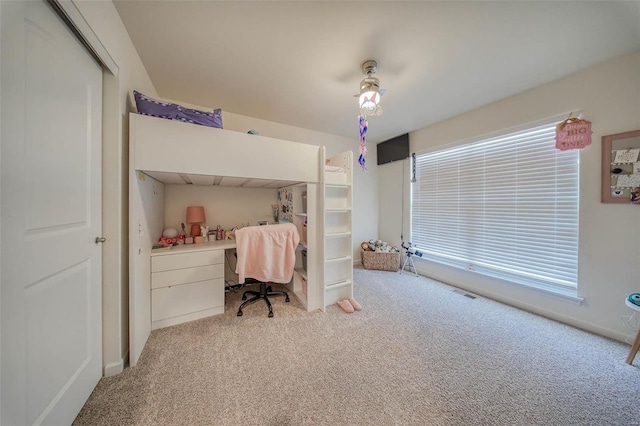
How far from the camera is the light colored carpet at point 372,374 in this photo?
1144mm

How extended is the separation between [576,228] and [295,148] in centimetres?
302

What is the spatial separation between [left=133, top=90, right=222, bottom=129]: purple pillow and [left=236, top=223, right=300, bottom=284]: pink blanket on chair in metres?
1.05

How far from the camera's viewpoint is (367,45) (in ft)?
5.33

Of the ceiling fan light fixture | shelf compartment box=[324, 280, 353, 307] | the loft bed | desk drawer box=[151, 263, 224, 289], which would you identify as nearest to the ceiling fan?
the ceiling fan light fixture

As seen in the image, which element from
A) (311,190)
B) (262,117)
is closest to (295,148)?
(311,190)

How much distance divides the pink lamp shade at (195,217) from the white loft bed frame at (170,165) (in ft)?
1.02

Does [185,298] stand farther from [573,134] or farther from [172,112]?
[573,134]

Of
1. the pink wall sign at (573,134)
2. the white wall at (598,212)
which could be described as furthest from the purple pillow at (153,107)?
the pink wall sign at (573,134)

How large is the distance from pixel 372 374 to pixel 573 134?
9.77 ft

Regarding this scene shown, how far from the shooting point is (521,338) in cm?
182

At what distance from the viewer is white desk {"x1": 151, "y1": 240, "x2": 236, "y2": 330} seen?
1.87 m

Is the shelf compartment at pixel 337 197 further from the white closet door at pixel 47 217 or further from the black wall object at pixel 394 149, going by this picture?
the white closet door at pixel 47 217

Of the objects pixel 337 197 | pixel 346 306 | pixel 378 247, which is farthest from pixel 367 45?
pixel 378 247

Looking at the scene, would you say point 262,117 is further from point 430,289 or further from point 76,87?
point 430,289
